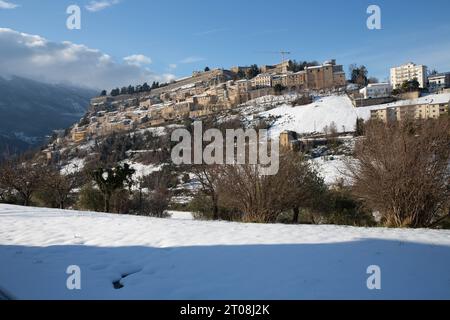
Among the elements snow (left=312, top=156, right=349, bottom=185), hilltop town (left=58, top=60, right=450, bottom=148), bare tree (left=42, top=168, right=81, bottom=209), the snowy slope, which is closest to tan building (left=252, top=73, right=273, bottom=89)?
hilltop town (left=58, top=60, right=450, bottom=148)

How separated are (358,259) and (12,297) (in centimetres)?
531

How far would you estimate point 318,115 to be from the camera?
93.8 metres

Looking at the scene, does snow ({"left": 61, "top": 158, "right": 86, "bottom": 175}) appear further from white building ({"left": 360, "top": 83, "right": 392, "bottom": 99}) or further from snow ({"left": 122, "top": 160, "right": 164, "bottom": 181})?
white building ({"left": 360, "top": 83, "right": 392, "bottom": 99})

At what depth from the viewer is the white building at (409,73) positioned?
5150 inches

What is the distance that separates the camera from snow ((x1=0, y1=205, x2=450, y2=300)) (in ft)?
17.4

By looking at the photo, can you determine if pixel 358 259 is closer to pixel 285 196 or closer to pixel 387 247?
pixel 387 247

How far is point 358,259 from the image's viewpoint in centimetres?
659

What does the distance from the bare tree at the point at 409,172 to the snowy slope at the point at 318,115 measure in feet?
227

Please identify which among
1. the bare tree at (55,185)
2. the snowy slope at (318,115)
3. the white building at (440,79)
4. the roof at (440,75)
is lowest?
the bare tree at (55,185)

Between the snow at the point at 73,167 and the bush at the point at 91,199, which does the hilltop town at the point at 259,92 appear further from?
the bush at the point at 91,199

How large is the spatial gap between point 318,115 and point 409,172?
279 feet

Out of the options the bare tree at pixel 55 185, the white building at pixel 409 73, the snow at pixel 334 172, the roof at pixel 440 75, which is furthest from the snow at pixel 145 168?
the roof at pixel 440 75

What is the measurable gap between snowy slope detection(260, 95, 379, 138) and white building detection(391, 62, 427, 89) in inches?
1530
